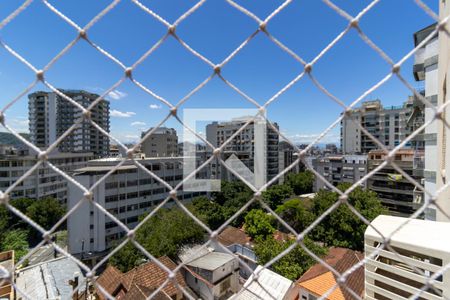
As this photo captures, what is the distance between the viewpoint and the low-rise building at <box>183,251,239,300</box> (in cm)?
Answer: 412

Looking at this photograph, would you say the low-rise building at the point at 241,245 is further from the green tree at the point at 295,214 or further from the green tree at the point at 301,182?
the green tree at the point at 301,182

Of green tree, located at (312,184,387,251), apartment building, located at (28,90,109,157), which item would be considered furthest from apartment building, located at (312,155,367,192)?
apartment building, located at (28,90,109,157)

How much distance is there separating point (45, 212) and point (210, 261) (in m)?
6.20

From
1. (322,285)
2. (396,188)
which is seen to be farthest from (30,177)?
(396,188)

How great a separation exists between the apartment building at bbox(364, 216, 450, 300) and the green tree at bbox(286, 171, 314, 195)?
1281 centimetres

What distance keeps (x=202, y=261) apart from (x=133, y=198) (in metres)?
4.04

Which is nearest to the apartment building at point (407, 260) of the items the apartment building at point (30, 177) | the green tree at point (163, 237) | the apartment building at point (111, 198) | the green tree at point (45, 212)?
the green tree at point (163, 237)

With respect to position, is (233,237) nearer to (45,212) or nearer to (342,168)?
(45,212)

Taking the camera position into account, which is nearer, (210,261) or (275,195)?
(210,261)

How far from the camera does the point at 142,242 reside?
16.6 ft

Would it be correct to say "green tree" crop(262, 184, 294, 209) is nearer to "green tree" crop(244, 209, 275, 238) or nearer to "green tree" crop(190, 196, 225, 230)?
"green tree" crop(190, 196, 225, 230)

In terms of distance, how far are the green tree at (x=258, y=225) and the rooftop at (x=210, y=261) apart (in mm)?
1554

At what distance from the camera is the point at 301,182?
13109mm

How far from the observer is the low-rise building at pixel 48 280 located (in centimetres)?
347
